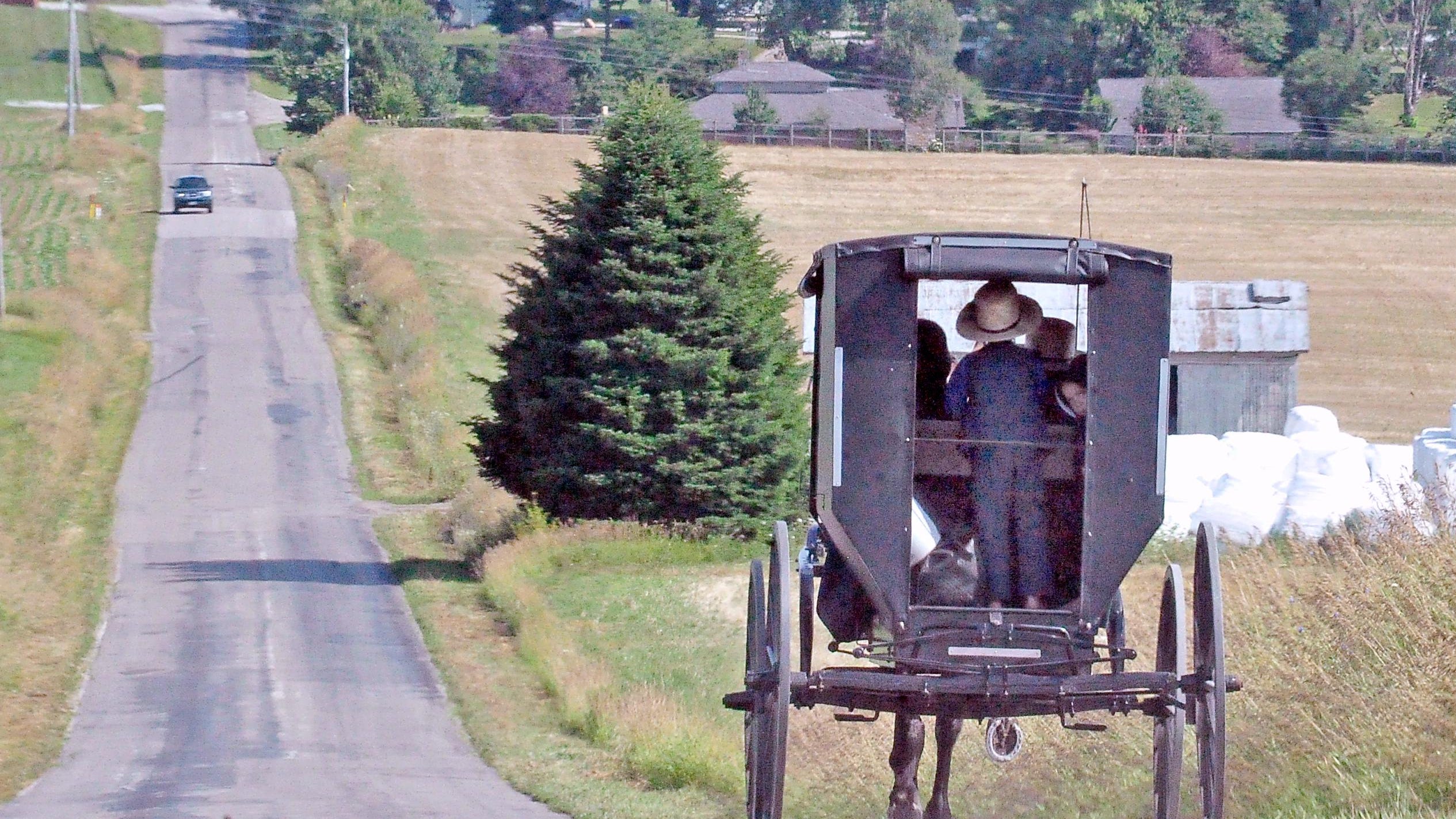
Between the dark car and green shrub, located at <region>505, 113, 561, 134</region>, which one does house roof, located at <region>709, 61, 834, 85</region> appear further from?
the dark car

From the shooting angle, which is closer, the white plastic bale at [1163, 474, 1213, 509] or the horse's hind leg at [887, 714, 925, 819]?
the horse's hind leg at [887, 714, 925, 819]

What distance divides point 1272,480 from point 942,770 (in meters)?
16.6

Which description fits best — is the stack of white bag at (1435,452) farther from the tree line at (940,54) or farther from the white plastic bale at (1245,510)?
the tree line at (940,54)

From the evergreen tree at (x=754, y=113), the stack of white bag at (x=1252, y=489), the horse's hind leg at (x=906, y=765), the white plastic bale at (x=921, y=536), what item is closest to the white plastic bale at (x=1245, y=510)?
the stack of white bag at (x=1252, y=489)

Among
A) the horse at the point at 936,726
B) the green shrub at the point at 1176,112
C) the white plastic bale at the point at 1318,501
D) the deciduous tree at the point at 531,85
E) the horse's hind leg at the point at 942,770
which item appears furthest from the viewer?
the deciduous tree at the point at 531,85

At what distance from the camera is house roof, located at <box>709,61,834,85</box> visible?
9831 cm

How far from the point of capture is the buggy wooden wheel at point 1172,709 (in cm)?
648

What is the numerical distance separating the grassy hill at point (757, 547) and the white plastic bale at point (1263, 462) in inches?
59.4

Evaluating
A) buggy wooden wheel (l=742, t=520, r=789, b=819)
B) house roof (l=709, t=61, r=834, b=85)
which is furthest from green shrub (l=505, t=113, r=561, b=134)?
buggy wooden wheel (l=742, t=520, r=789, b=819)

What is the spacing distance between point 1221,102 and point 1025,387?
94.3 m

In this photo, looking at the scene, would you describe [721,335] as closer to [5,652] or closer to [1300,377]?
[5,652]

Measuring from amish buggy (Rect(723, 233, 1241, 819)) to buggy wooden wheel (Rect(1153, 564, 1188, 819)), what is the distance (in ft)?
0.03

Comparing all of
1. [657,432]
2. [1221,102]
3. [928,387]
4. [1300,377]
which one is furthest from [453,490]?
[1221,102]

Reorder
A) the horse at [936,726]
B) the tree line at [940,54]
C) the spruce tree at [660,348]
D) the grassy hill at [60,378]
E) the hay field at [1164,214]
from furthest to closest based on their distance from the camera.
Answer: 1. the tree line at [940,54]
2. the hay field at [1164,214]
3. the spruce tree at [660,348]
4. the grassy hill at [60,378]
5. the horse at [936,726]
